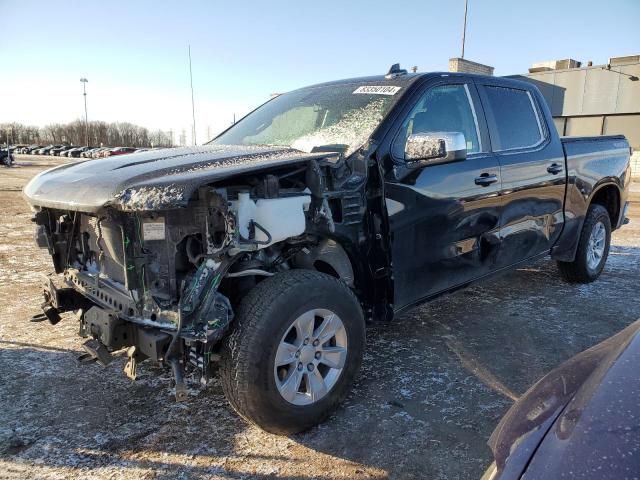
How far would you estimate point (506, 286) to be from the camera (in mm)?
5418

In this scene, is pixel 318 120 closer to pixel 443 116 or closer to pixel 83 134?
pixel 443 116

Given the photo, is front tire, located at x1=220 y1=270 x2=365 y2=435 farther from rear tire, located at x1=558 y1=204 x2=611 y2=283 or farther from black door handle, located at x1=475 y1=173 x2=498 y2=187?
rear tire, located at x1=558 y1=204 x2=611 y2=283

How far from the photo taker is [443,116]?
3.50 meters

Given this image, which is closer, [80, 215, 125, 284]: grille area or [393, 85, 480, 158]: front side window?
[80, 215, 125, 284]: grille area

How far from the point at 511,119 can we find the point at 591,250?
6.88 ft

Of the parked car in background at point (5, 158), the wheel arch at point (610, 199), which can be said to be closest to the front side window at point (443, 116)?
the wheel arch at point (610, 199)

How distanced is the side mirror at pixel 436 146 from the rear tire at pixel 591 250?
9.04ft

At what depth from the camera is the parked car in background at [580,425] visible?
3.91ft

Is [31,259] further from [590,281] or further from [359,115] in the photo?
[590,281]

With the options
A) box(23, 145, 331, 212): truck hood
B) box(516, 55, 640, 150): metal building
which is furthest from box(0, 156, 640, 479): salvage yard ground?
box(516, 55, 640, 150): metal building

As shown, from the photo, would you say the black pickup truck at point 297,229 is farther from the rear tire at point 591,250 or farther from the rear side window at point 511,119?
the rear tire at point 591,250

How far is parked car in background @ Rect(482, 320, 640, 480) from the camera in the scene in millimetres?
1191

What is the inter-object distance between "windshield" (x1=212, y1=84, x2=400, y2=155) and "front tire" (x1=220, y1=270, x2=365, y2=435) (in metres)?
0.93

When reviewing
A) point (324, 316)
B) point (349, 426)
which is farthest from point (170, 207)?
point (349, 426)
